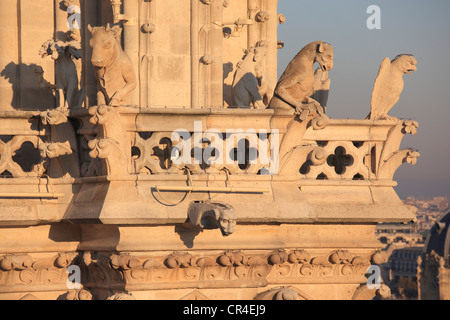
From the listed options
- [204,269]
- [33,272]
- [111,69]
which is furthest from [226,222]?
[33,272]

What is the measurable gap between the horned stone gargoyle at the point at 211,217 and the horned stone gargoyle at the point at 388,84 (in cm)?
338

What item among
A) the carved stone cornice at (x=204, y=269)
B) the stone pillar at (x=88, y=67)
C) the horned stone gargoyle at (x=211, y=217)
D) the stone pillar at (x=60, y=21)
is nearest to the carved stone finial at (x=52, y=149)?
the stone pillar at (x=88, y=67)

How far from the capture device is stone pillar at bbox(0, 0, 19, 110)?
20.7 meters

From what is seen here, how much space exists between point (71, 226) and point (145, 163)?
5.53 feet

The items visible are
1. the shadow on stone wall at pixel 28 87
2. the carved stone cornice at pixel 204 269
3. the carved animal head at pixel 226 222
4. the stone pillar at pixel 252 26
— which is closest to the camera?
the carved animal head at pixel 226 222

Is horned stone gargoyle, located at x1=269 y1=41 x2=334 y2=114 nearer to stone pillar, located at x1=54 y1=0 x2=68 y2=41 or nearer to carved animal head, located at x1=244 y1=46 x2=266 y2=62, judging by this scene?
carved animal head, located at x1=244 y1=46 x2=266 y2=62

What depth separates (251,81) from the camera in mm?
20406

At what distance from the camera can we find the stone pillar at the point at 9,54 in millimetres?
20703

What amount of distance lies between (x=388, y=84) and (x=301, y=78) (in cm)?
181

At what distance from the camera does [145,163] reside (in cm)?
Result: 1700

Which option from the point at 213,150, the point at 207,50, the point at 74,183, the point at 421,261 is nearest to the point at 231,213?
the point at 213,150

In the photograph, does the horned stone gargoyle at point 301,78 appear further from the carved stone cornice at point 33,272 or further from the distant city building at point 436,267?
the distant city building at point 436,267

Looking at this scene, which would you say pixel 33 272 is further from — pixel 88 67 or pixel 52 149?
pixel 88 67

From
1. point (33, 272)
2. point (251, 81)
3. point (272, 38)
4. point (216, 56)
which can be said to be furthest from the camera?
point (272, 38)
